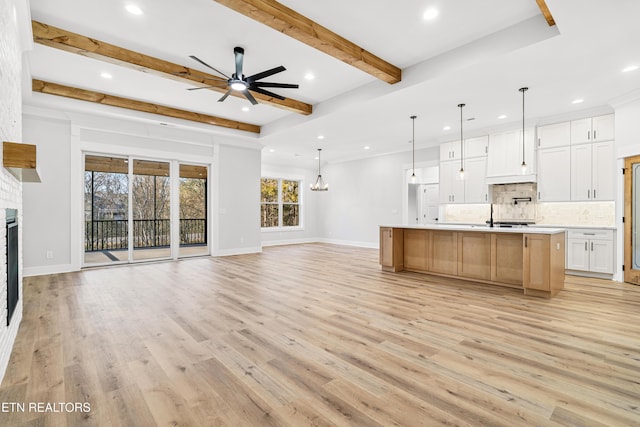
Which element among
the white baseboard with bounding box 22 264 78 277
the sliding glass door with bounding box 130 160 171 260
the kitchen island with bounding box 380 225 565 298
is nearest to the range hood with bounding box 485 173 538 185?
the kitchen island with bounding box 380 225 565 298

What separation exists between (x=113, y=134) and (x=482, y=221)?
838 cm

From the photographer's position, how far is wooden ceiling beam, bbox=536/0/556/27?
3.02 metres

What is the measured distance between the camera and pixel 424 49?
4.06 m

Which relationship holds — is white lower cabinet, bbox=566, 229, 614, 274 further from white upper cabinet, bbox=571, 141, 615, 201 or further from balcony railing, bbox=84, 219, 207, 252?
balcony railing, bbox=84, 219, 207, 252

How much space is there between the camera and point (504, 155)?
6656mm

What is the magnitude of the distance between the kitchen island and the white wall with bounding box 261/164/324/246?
561cm

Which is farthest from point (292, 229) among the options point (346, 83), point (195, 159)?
point (346, 83)

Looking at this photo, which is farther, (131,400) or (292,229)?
(292,229)

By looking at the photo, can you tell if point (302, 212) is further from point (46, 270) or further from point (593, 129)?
point (593, 129)

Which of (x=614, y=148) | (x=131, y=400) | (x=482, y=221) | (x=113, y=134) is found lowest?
(x=131, y=400)

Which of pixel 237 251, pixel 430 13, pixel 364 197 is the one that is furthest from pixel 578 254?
pixel 237 251

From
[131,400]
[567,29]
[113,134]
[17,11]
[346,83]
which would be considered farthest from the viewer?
[113,134]

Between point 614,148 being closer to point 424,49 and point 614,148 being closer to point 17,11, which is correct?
point 424,49

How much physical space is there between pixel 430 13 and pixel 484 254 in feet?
11.6
